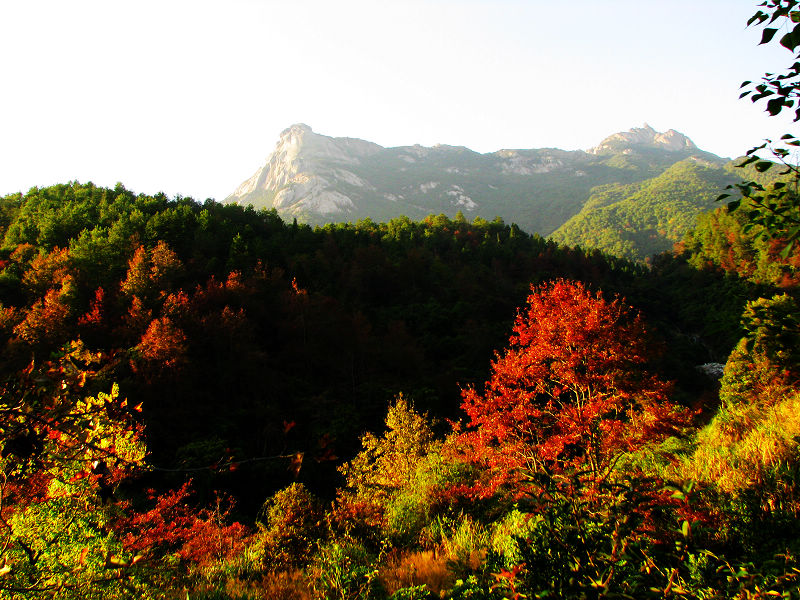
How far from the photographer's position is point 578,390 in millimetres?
12602

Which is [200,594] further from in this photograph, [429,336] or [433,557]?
[429,336]

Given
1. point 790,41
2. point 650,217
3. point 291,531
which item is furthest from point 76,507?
point 650,217

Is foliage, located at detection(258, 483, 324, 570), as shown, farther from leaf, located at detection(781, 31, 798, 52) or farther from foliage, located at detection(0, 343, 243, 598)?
leaf, located at detection(781, 31, 798, 52)

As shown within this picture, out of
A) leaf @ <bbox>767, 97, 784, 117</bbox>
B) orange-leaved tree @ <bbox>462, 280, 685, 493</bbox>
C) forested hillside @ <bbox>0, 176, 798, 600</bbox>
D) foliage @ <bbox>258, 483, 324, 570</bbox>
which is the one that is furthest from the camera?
foliage @ <bbox>258, 483, 324, 570</bbox>

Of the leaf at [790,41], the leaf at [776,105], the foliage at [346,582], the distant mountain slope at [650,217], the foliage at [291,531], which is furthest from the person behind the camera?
the distant mountain slope at [650,217]

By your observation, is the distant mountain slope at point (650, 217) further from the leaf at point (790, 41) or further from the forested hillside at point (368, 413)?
the leaf at point (790, 41)

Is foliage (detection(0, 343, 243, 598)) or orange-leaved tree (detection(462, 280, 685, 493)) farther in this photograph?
orange-leaved tree (detection(462, 280, 685, 493))

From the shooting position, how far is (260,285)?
47.3 m

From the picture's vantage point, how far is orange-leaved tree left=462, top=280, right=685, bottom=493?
11.1 meters

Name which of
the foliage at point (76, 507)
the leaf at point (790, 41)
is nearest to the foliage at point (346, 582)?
the foliage at point (76, 507)

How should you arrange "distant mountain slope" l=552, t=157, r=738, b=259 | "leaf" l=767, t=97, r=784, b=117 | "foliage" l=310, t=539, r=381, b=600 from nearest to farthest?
"leaf" l=767, t=97, r=784, b=117 < "foliage" l=310, t=539, r=381, b=600 < "distant mountain slope" l=552, t=157, r=738, b=259

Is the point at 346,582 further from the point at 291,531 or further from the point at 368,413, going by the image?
the point at 368,413

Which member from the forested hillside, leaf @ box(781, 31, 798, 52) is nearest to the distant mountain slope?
the forested hillside

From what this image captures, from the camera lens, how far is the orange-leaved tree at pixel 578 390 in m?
11.1
